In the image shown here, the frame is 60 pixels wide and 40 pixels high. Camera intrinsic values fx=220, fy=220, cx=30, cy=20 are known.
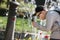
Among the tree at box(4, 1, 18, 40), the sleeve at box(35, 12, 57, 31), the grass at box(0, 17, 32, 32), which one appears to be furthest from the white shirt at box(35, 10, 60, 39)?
the grass at box(0, 17, 32, 32)

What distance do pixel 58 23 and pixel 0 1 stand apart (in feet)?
18.2

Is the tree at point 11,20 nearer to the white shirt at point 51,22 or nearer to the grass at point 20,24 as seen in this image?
the grass at point 20,24

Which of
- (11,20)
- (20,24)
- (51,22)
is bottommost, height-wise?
(20,24)

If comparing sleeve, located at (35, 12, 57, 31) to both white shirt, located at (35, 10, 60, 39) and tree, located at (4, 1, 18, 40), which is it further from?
tree, located at (4, 1, 18, 40)

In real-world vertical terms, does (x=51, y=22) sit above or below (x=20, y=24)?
above

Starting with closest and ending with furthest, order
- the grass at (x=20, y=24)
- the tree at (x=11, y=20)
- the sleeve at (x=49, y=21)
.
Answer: the sleeve at (x=49, y=21) < the tree at (x=11, y=20) < the grass at (x=20, y=24)

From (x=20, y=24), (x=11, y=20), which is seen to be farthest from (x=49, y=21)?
(x=20, y=24)

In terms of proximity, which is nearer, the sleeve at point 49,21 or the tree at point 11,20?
the sleeve at point 49,21

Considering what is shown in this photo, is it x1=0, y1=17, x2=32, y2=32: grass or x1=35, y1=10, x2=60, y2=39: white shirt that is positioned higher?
x1=35, y1=10, x2=60, y2=39: white shirt

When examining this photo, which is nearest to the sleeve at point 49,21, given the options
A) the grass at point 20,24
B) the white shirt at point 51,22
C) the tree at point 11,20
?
the white shirt at point 51,22

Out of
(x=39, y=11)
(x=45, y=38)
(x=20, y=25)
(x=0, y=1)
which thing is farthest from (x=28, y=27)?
(x=39, y=11)

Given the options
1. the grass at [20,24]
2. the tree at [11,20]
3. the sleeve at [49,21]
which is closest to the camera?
the sleeve at [49,21]

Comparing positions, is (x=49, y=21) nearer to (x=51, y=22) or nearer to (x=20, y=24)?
(x=51, y=22)

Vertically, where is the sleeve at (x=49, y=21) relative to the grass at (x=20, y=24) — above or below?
above
